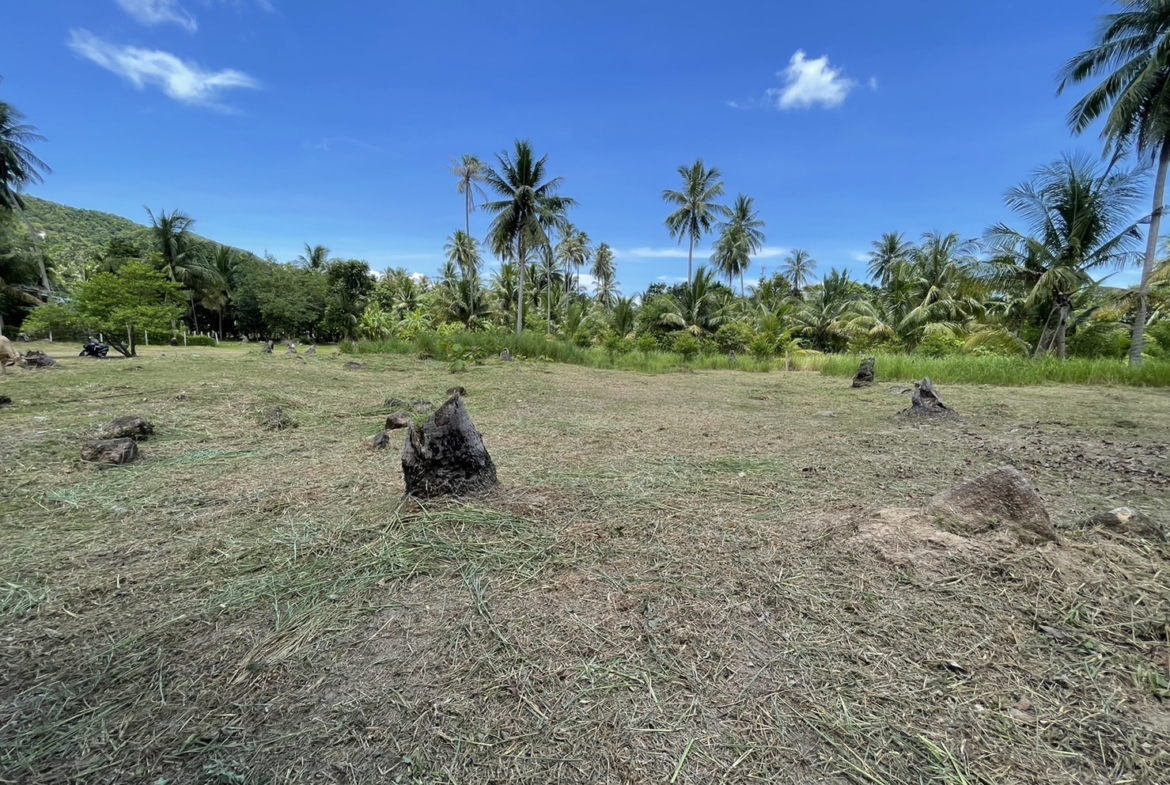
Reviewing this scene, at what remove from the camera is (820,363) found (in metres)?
17.4

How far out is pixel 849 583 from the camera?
1.96 meters

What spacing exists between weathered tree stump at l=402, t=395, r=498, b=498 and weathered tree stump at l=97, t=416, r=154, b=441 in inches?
134

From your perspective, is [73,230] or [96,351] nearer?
[96,351]

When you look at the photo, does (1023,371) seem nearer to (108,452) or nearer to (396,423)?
(396,423)

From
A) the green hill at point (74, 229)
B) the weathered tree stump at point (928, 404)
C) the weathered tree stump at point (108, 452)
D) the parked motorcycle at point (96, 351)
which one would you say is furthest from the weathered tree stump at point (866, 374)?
the green hill at point (74, 229)

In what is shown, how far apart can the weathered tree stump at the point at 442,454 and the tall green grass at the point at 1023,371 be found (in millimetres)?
12975

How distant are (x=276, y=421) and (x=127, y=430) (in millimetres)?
1157

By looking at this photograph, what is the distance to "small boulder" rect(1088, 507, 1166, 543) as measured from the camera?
2.16 metres

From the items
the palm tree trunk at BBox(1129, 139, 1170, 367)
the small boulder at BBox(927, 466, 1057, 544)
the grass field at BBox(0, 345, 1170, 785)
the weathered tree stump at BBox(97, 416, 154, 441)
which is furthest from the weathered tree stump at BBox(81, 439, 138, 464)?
the palm tree trunk at BBox(1129, 139, 1170, 367)

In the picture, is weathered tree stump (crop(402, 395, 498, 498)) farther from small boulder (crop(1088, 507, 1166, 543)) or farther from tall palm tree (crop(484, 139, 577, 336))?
tall palm tree (crop(484, 139, 577, 336))

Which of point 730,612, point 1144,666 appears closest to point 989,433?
point 1144,666

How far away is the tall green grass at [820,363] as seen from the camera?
34.8 feet

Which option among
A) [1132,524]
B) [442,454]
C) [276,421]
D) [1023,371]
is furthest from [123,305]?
[1023,371]

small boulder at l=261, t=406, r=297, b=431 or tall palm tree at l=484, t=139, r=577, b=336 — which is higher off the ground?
tall palm tree at l=484, t=139, r=577, b=336
